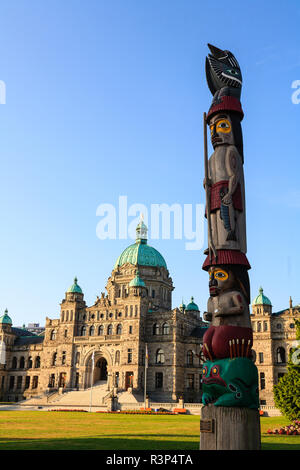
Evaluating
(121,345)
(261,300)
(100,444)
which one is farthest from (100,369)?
(100,444)

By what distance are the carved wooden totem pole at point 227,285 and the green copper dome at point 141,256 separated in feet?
242

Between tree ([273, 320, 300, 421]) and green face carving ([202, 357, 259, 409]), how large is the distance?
17917mm

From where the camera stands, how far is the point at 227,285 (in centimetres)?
1593

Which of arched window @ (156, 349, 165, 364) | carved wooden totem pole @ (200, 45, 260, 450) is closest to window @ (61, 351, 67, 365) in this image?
arched window @ (156, 349, 165, 364)

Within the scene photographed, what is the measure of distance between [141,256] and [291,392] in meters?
63.8

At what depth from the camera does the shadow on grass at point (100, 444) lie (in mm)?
18922

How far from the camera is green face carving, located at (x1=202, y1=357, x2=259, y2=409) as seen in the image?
1407 cm

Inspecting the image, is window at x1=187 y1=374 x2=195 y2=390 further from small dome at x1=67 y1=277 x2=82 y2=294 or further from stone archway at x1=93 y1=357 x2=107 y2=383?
small dome at x1=67 y1=277 x2=82 y2=294

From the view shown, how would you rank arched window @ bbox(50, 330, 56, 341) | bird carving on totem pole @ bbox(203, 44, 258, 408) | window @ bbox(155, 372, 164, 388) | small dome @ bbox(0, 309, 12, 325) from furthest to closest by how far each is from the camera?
small dome @ bbox(0, 309, 12, 325)
arched window @ bbox(50, 330, 56, 341)
window @ bbox(155, 372, 164, 388)
bird carving on totem pole @ bbox(203, 44, 258, 408)

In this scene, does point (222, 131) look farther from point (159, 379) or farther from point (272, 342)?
point (159, 379)

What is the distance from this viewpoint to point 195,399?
76312 millimetres

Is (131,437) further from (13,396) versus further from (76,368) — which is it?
(13,396)

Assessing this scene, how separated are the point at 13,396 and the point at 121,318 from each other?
101 feet
